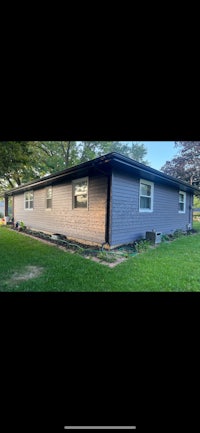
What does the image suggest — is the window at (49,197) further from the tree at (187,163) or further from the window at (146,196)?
the tree at (187,163)

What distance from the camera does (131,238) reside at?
18.3 feet

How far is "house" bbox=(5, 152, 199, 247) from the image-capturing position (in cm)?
488

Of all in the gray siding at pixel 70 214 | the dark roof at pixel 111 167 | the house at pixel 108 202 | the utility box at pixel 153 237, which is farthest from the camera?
the utility box at pixel 153 237

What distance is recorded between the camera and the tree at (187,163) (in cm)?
1519

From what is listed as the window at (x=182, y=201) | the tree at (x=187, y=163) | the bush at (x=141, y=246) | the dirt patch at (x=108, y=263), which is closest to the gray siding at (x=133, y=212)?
the bush at (x=141, y=246)

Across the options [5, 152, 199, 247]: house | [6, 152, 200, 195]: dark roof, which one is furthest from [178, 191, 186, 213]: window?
[6, 152, 200, 195]: dark roof

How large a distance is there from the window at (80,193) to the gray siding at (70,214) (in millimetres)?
193

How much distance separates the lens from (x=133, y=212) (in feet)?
18.3

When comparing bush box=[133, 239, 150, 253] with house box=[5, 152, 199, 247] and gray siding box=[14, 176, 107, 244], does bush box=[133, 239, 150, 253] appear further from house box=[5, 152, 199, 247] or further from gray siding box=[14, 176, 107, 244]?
gray siding box=[14, 176, 107, 244]
